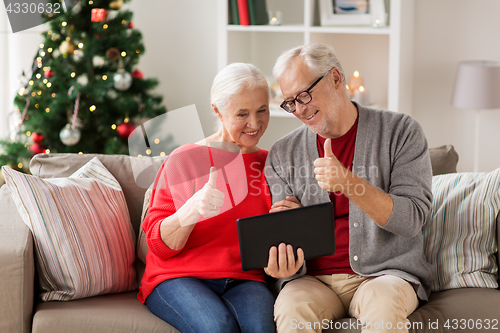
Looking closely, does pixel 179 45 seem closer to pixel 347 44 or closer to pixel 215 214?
pixel 347 44

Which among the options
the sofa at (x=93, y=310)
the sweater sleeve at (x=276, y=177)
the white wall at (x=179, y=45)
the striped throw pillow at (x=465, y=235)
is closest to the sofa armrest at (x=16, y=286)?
the sofa at (x=93, y=310)

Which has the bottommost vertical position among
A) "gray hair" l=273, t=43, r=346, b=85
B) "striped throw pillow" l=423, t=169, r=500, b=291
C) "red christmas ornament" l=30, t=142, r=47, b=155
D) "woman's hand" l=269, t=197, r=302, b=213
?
"striped throw pillow" l=423, t=169, r=500, b=291

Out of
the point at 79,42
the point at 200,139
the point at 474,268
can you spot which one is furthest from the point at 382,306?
the point at 79,42

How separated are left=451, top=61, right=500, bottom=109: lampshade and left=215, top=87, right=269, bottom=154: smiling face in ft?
5.14

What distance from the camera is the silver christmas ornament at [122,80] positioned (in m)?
2.81

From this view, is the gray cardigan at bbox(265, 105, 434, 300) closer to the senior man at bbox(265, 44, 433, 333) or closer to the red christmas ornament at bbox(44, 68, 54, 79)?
the senior man at bbox(265, 44, 433, 333)

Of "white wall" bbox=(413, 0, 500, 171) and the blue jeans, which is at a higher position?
"white wall" bbox=(413, 0, 500, 171)

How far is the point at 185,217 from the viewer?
4.82 ft

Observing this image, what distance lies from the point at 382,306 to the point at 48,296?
3.24 feet

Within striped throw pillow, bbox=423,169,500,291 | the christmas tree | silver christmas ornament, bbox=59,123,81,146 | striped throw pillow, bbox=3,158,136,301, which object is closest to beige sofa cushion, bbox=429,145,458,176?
striped throw pillow, bbox=423,169,500,291

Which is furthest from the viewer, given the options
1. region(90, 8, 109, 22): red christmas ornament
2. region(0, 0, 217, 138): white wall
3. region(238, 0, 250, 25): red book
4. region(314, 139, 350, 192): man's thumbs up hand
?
region(0, 0, 217, 138): white wall

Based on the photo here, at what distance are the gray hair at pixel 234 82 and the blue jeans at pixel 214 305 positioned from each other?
1.79 ft

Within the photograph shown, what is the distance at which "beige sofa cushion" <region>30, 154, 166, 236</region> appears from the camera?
1.85 meters

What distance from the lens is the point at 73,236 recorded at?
1.57 metres
